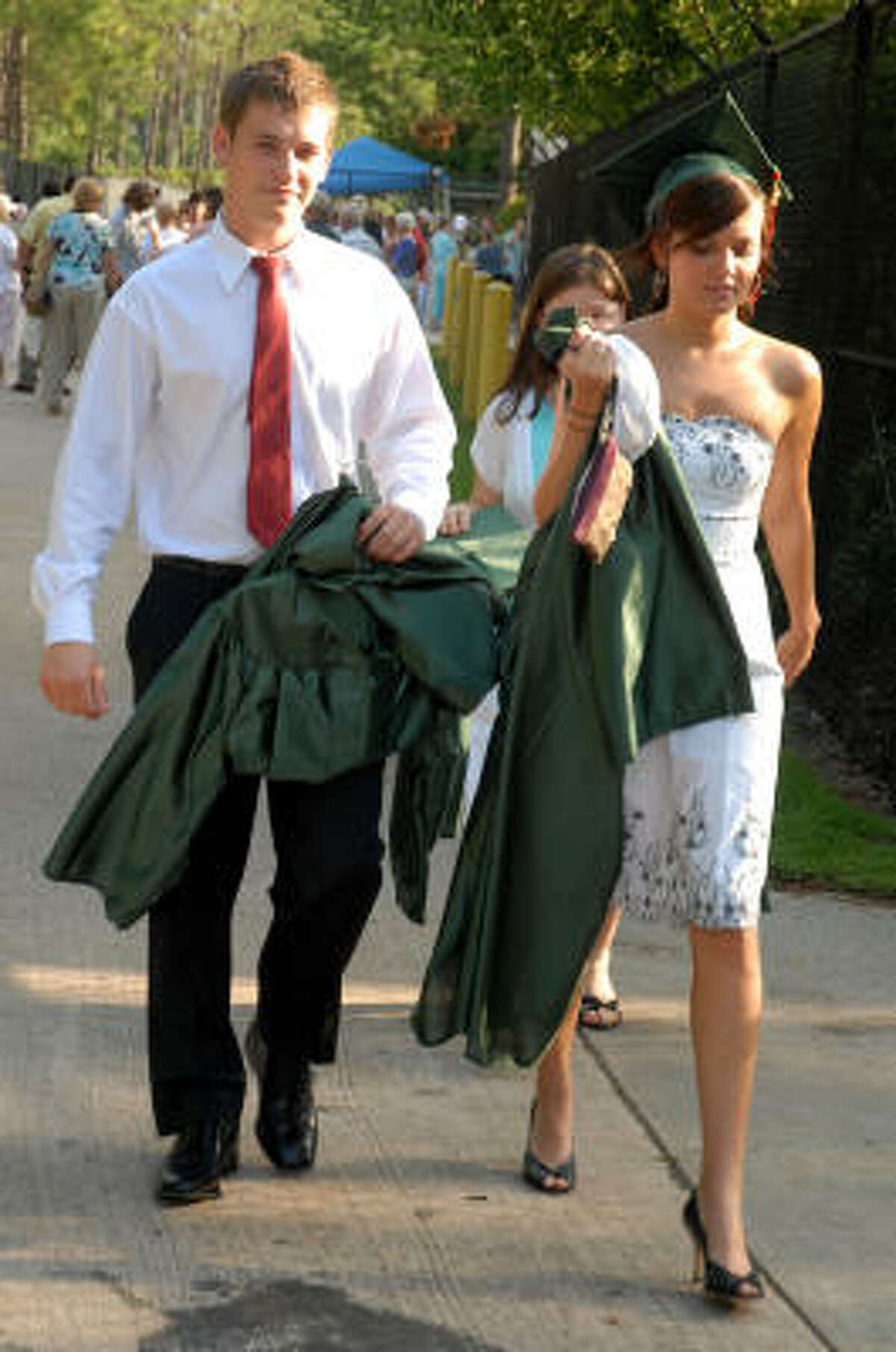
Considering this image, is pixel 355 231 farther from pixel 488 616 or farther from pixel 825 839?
pixel 488 616

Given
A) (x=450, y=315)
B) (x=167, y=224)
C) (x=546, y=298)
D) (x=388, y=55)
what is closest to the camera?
(x=546, y=298)

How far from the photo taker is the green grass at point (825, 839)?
22.8 ft

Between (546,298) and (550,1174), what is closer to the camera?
(550,1174)

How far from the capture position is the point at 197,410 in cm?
430

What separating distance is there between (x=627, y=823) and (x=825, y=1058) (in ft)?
4.76

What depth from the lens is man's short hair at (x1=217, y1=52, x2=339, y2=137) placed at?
425 centimetres

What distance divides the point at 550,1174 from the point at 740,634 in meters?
1.09

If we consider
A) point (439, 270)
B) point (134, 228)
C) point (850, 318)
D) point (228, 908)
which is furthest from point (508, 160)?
point (228, 908)

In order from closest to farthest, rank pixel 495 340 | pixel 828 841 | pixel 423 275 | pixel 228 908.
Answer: pixel 228 908 < pixel 828 841 < pixel 495 340 < pixel 423 275

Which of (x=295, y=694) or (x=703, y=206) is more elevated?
(x=703, y=206)

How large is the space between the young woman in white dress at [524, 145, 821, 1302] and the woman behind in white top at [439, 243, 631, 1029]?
3.77 ft

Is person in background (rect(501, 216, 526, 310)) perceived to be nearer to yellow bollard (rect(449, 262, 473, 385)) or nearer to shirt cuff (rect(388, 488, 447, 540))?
yellow bollard (rect(449, 262, 473, 385))

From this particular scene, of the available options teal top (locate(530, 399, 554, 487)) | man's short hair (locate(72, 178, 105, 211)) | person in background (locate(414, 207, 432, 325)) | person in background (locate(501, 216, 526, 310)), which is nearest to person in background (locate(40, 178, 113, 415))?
man's short hair (locate(72, 178, 105, 211))

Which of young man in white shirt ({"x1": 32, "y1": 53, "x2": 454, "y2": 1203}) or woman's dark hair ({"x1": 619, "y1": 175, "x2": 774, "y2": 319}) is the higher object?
woman's dark hair ({"x1": 619, "y1": 175, "x2": 774, "y2": 319})
